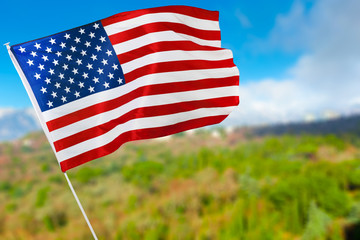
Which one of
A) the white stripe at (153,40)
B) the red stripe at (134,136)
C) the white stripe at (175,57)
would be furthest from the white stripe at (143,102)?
the white stripe at (153,40)

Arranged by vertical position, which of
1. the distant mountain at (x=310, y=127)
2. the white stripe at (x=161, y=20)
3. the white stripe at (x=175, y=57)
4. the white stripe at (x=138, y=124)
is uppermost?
the white stripe at (x=161, y=20)

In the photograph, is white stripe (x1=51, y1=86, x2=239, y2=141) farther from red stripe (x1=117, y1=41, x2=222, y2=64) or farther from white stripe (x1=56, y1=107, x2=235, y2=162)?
red stripe (x1=117, y1=41, x2=222, y2=64)

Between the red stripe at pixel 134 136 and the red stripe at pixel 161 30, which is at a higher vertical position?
the red stripe at pixel 161 30

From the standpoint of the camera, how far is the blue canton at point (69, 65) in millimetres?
3988

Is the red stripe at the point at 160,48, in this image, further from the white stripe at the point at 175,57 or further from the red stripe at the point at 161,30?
the red stripe at the point at 161,30

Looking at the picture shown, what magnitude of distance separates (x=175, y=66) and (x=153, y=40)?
0.61 metres

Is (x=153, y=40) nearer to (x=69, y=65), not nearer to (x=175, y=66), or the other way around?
(x=175, y=66)

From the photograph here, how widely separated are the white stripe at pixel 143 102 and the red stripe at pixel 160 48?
0.74m

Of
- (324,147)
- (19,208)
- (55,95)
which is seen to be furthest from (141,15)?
(324,147)

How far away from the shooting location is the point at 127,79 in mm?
4684

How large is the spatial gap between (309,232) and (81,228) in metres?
25.3

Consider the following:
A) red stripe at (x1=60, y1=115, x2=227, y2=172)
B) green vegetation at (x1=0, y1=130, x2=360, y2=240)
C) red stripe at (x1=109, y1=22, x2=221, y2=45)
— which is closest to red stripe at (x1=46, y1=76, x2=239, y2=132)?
red stripe at (x1=60, y1=115, x2=227, y2=172)

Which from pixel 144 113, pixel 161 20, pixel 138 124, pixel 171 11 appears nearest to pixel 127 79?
pixel 144 113

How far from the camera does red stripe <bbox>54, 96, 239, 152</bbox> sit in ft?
13.6
